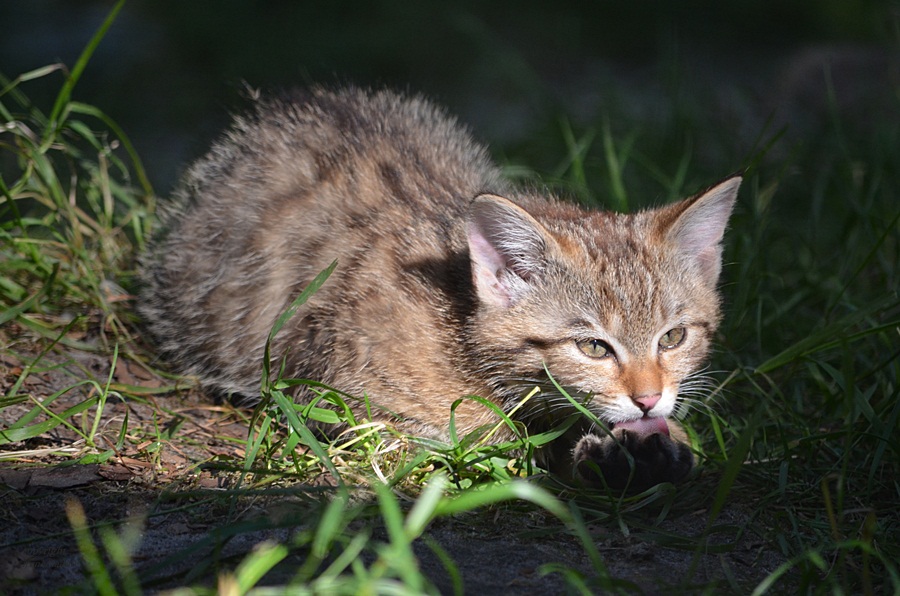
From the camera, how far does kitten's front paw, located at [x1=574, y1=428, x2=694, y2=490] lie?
3.40 m

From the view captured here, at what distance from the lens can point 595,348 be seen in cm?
350

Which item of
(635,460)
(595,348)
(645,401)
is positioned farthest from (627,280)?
(635,460)

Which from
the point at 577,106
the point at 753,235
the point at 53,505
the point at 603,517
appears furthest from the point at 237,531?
the point at 577,106

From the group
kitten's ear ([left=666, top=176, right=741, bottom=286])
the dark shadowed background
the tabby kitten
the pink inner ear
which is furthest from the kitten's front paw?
the dark shadowed background

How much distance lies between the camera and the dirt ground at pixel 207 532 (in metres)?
2.60

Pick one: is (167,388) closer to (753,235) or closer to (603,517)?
(603,517)

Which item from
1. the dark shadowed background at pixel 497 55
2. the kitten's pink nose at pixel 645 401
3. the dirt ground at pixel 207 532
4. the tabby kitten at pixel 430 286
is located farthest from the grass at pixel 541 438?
the dark shadowed background at pixel 497 55

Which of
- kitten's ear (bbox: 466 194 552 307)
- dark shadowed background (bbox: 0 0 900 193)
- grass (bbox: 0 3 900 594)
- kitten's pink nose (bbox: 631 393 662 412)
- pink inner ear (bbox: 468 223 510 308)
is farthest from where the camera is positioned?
dark shadowed background (bbox: 0 0 900 193)

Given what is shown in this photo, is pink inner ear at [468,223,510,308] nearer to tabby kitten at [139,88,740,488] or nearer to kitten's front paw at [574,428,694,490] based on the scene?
tabby kitten at [139,88,740,488]

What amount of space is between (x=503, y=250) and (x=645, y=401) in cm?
77

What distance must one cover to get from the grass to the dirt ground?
2 cm

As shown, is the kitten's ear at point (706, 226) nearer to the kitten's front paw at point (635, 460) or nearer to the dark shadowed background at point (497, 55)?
the kitten's front paw at point (635, 460)

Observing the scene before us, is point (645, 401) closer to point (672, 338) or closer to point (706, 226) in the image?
point (672, 338)

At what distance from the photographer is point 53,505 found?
300cm
